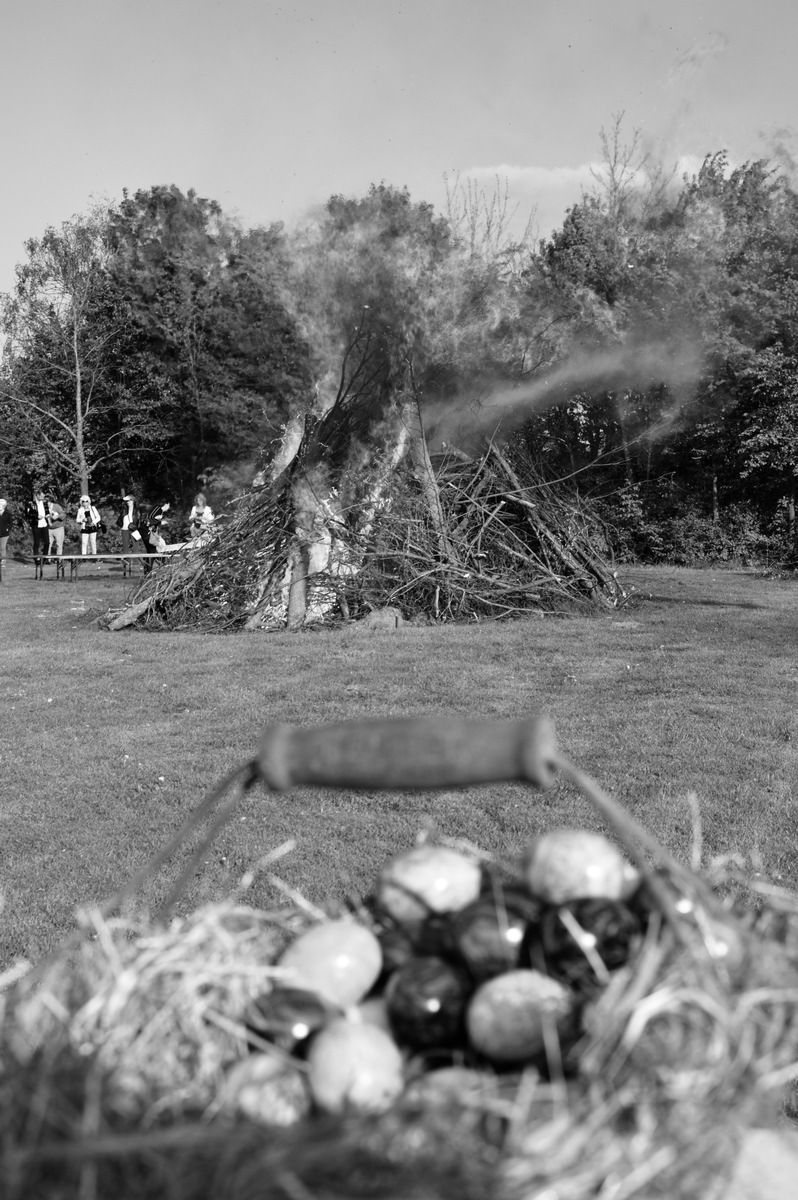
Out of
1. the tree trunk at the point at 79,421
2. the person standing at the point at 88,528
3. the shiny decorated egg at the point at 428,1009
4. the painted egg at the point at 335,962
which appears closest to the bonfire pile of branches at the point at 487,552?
the painted egg at the point at 335,962

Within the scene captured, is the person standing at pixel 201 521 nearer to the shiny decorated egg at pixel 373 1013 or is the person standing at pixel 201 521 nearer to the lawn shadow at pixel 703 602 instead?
the lawn shadow at pixel 703 602

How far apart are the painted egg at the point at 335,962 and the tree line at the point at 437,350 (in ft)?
36.7

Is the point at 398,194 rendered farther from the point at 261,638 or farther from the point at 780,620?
the point at 780,620

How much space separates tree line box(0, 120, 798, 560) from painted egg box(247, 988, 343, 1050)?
11319mm

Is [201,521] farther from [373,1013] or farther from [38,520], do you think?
[373,1013]

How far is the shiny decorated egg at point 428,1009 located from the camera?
1295 millimetres

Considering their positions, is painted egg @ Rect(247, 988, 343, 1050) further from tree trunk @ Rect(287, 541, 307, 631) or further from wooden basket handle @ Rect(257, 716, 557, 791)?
tree trunk @ Rect(287, 541, 307, 631)

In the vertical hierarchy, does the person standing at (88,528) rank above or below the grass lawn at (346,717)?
above

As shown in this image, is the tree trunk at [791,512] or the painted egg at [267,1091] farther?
the tree trunk at [791,512]

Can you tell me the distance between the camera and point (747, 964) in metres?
1.15

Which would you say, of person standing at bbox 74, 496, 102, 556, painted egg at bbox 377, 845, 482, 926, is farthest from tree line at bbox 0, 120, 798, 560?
painted egg at bbox 377, 845, 482, 926

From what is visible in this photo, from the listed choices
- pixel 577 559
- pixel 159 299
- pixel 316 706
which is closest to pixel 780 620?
pixel 577 559

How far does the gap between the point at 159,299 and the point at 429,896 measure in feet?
122

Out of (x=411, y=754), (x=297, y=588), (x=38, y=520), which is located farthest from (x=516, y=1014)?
(x=38, y=520)
